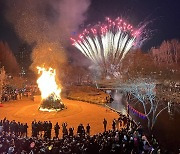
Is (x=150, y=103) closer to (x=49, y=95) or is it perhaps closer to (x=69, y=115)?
(x=69, y=115)

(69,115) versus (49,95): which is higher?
(49,95)

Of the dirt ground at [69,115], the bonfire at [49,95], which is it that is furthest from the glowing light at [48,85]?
the dirt ground at [69,115]

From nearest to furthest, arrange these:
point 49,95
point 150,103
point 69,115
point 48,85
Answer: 1. point 69,115
2. point 49,95
3. point 48,85
4. point 150,103

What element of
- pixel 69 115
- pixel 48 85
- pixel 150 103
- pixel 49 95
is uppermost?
pixel 48 85

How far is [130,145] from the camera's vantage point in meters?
17.7

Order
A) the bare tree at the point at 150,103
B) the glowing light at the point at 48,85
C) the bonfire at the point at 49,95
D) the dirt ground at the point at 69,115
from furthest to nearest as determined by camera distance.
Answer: the bare tree at the point at 150,103, the glowing light at the point at 48,85, the bonfire at the point at 49,95, the dirt ground at the point at 69,115

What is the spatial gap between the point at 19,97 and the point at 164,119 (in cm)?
2356

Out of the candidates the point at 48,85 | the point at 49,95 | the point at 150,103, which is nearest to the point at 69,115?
the point at 49,95

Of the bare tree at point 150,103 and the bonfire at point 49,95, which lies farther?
the bare tree at point 150,103

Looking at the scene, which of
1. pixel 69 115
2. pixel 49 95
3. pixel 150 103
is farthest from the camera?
pixel 150 103

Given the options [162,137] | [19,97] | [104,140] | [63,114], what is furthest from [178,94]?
[104,140]

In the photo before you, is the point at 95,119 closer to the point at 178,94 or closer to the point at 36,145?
the point at 36,145

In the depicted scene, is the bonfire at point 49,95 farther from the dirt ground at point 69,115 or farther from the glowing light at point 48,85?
the dirt ground at point 69,115

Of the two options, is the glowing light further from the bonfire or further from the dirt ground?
the dirt ground
